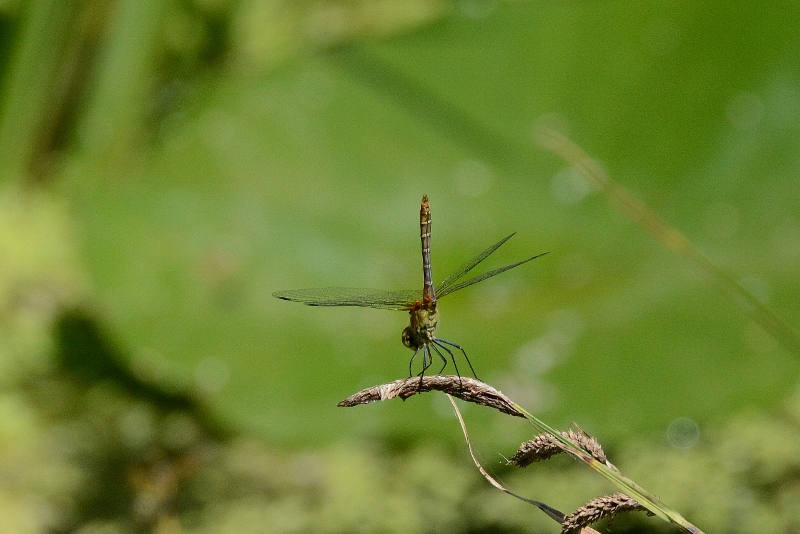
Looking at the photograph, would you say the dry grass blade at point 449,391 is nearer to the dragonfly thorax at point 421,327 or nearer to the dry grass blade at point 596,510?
the dry grass blade at point 596,510

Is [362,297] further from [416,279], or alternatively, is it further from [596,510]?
[596,510]

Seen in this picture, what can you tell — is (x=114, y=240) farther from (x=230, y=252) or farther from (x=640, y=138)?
(x=640, y=138)

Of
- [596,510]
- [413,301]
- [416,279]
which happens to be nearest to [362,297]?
[413,301]

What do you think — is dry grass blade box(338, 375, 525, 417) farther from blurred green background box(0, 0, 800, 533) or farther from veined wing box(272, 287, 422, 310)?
blurred green background box(0, 0, 800, 533)

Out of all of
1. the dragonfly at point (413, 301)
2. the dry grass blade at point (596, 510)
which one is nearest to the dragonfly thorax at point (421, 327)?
the dragonfly at point (413, 301)

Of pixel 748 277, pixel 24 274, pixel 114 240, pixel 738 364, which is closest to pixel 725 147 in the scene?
pixel 748 277
